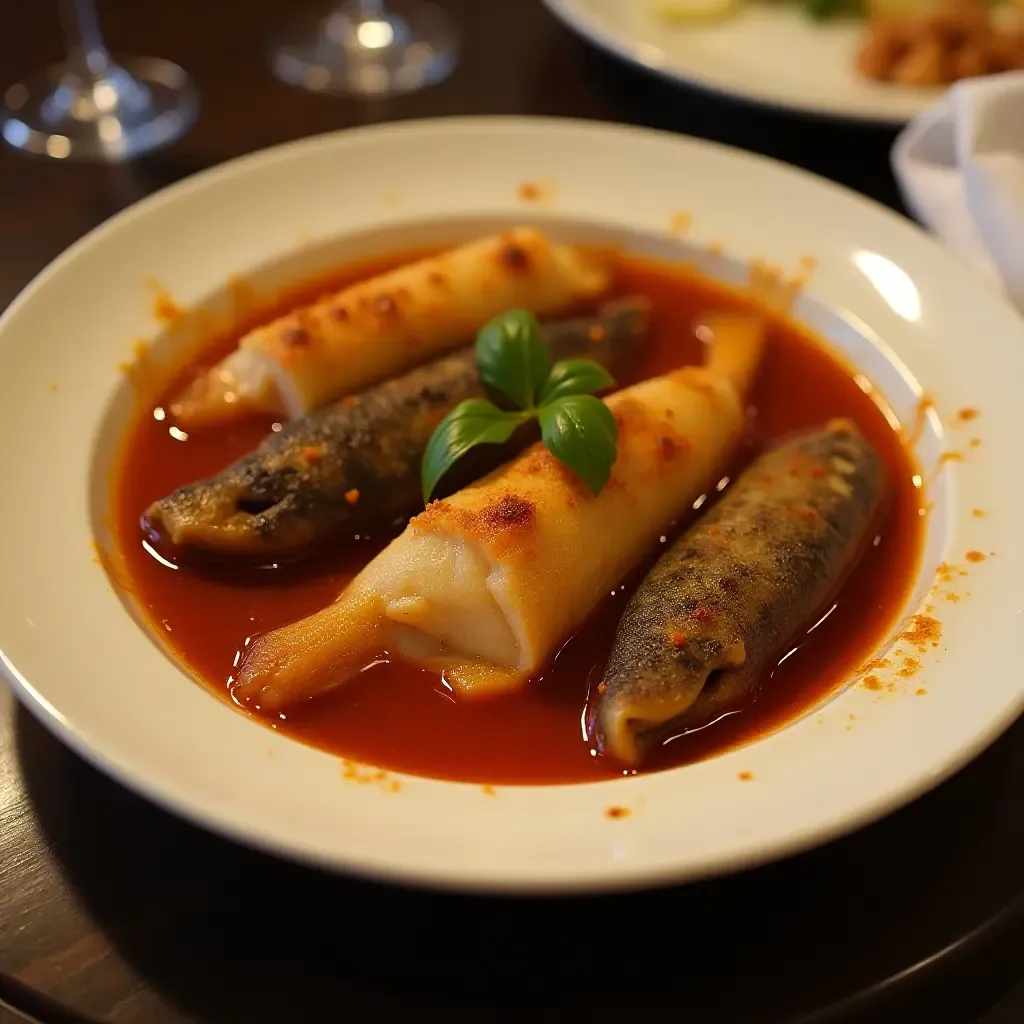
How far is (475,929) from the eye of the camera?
1.72m

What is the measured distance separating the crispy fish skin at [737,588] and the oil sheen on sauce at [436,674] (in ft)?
0.16

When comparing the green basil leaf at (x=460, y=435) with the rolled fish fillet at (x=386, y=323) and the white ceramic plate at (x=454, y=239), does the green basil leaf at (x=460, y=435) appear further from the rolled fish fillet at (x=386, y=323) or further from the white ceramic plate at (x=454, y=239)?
the white ceramic plate at (x=454, y=239)

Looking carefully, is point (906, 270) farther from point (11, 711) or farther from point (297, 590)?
point (11, 711)

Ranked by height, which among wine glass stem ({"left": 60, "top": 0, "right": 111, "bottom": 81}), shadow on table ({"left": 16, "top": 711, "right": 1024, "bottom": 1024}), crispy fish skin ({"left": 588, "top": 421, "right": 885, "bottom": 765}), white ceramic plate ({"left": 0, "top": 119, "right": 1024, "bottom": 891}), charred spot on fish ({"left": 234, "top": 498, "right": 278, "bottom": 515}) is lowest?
shadow on table ({"left": 16, "top": 711, "right": 1024, "bottom": 1024})

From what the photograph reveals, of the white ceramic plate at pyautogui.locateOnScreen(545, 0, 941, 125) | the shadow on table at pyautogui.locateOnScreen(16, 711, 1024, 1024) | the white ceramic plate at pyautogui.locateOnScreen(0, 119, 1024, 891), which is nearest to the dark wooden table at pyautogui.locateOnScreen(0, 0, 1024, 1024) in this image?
the shadow on table at pyautogui.locateOnScreen(16, 711, 1024, 1024)

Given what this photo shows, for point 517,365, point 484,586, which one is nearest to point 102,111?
point 517,365

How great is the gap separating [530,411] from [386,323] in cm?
53

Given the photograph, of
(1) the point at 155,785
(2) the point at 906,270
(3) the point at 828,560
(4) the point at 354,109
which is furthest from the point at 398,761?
(4) the point at 354,109

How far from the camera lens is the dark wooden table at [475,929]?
64.4 inches

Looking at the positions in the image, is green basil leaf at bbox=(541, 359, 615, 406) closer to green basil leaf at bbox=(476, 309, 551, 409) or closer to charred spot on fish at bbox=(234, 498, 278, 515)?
green basil leaf at bbox=(476, 309, 551, 409)

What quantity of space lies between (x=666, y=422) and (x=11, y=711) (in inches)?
54.0

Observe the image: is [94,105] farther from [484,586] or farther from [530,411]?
[484,586]

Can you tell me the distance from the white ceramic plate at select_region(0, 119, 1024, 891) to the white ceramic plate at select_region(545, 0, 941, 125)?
455 millimetres

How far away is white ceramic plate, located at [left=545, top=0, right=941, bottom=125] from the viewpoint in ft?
11.0
